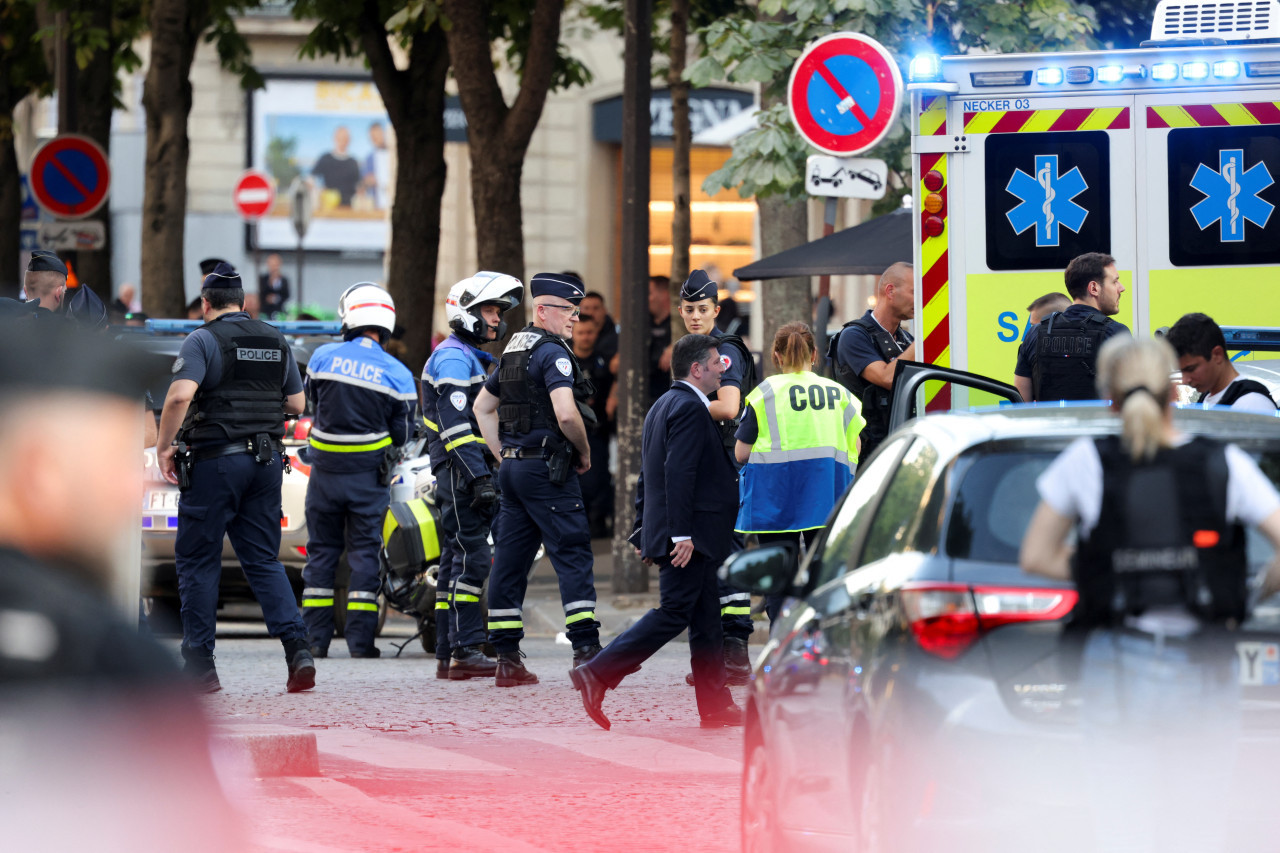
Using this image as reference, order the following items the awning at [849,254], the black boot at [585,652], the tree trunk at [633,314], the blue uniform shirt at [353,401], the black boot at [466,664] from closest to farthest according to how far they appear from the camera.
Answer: the black boot at [585,652] < the black boot at [466,664] < the blue uniform shirt at [353,401] < the awning at [849,254] < the tree trunk at [633,314]

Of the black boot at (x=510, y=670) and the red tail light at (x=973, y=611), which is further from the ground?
the red tail light at (x=973, y=611)

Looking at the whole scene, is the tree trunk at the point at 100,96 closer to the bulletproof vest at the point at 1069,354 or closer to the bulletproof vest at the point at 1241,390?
the bulletproof vest at the point at 1069,354

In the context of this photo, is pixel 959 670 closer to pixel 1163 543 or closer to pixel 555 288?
pixel 1163 543

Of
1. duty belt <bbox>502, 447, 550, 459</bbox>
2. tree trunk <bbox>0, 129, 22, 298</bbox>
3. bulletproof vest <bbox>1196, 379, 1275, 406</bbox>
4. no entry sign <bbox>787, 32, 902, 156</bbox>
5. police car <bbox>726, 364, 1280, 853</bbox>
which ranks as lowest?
police car <bbox>726, 364, 1280, 853</bbox>

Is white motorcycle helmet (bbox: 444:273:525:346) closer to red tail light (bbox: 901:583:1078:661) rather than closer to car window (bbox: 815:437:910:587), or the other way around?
car window (bbox: 815:437:910:587)

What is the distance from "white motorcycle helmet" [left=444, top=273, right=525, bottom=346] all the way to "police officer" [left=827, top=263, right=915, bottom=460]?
5.29ft

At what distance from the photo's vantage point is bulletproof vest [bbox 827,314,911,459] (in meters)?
10.4

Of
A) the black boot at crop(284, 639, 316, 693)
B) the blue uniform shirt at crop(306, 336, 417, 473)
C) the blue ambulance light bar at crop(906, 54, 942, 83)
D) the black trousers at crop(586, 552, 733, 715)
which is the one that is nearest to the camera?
the black trousers at crop(586, 552, 733, 715)

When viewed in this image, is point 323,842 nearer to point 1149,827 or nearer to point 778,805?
point 778,805

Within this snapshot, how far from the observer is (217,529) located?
958cm

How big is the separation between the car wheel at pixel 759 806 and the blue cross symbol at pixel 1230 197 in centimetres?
466

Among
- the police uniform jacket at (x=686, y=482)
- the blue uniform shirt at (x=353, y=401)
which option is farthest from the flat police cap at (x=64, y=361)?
the blue uniform shirt at (x=353, y=401)

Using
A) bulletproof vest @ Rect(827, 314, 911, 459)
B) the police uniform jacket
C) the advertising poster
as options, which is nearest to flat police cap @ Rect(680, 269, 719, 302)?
bulletproof vest @ Rect(827, 314, 911, 459)

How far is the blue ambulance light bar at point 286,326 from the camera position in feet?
42.9
